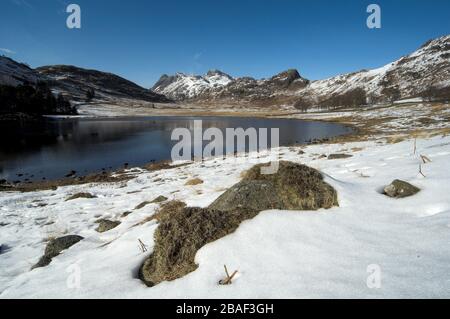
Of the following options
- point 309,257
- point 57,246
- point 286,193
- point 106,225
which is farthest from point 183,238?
point 106,225

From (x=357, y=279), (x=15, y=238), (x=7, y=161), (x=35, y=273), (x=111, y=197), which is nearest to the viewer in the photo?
(x=357, y=279)

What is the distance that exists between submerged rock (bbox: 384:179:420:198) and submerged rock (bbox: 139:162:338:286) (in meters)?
1.80

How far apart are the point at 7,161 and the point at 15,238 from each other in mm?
32698

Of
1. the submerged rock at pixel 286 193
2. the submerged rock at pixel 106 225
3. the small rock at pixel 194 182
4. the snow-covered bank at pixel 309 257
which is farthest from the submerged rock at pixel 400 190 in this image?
the small rock at pixel 194 182

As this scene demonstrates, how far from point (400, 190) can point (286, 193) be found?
323 centimetres

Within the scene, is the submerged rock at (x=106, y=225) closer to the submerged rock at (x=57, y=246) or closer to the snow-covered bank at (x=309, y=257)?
the submerged rock at (x=57, y=246)

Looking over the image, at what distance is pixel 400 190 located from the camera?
7301 mm

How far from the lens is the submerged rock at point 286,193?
22.0ft

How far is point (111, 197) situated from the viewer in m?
16.3

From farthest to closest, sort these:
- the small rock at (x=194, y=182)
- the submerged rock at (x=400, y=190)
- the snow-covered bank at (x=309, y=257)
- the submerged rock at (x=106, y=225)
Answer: the small rock at (x=194, y=182), the submerged rock at (x=106, y=225), the submerged rock at (x=400, y=190), the snow-covered bank at (x=309, y=257)

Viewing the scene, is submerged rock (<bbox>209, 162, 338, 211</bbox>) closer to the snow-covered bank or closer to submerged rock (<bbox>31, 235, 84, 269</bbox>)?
the snow-covered bank

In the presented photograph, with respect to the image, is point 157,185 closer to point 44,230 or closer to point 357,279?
point 44,230

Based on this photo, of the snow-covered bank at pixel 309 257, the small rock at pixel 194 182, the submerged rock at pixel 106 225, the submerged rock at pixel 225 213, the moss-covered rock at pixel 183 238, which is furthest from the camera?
the small rock at pixel 194 182
